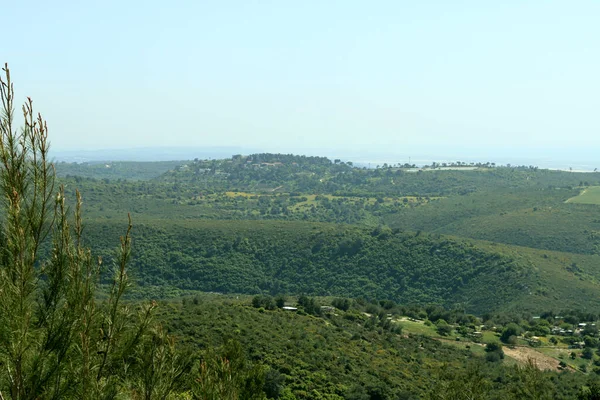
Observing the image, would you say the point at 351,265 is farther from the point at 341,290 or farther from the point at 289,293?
the point at 289,293

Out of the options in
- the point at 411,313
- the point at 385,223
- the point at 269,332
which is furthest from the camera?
the point at 385,223

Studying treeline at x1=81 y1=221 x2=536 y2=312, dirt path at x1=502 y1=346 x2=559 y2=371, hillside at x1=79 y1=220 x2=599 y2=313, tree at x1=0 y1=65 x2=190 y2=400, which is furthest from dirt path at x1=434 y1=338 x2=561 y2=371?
tree at x1=0 y1=65 x2=190 y2=400

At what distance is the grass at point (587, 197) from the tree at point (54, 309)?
103942mm

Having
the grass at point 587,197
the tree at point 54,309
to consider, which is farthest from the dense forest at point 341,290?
the grass at point 587,197

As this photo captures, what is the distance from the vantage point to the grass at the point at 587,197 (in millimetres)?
99562

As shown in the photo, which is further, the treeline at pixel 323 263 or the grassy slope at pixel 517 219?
the grassy slope at pixel 517 219

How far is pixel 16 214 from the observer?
597 cm

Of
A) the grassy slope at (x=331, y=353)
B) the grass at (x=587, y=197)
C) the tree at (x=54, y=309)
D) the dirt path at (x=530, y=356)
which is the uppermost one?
the tree at (x=54, y=309)

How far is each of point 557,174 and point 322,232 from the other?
332 feet

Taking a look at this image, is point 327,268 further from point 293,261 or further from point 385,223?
point 385,223

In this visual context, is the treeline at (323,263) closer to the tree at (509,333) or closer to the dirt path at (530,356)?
the tree at (509,333)

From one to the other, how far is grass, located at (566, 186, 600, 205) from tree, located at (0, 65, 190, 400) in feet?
341

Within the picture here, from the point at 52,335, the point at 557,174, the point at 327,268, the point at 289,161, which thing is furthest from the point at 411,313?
the point at 289,161

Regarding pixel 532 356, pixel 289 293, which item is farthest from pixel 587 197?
pixel 532 356
